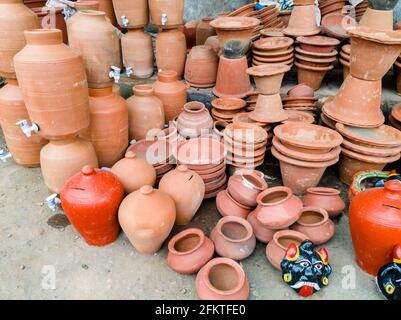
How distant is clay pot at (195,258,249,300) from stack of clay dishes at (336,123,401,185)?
1.52 m

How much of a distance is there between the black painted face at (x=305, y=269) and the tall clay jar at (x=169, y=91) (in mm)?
2106

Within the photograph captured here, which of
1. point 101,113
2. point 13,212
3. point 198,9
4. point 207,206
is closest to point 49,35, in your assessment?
point 101,113

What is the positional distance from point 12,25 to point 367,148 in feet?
10.1

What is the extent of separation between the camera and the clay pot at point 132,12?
391 centimetres

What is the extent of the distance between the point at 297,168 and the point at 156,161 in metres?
1.21

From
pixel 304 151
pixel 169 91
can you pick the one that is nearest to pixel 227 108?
pixel 169 91

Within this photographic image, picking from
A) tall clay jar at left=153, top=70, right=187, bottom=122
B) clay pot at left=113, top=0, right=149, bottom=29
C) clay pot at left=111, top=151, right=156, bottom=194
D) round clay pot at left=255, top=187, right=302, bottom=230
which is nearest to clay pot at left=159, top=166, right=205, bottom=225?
clay pot at left=111, top=151, right=156, bottom=194

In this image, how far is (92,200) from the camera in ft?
7.21

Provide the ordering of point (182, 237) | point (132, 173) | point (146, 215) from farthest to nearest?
point (132, 173)
point (182, 237)
point (146, 215)

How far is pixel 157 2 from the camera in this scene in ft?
12.5

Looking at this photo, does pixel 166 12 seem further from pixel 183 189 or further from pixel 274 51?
pixel 183 189

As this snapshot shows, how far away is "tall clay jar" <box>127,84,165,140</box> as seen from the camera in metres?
3.26

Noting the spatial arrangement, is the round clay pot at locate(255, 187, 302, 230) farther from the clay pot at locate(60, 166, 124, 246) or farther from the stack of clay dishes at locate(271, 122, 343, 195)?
the clay pot at locate(60, 166, 124, 246)

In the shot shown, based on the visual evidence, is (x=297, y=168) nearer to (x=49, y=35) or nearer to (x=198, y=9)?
(x=49, y=35)
